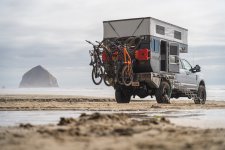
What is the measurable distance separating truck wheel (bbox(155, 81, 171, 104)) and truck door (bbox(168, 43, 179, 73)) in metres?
0.85

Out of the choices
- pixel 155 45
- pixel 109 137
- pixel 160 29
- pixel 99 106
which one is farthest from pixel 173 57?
pixel 109 137

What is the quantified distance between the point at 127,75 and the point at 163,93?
1.95 meters

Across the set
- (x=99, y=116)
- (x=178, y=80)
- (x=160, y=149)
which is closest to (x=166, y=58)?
(x=178, y=80)

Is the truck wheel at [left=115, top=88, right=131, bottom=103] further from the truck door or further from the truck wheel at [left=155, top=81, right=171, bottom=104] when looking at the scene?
the truck door

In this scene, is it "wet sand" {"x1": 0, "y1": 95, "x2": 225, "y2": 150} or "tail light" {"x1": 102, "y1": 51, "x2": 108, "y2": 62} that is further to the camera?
"tail light" {"x1": 102, "y1": 51, "x2": 108, "y2": 62}

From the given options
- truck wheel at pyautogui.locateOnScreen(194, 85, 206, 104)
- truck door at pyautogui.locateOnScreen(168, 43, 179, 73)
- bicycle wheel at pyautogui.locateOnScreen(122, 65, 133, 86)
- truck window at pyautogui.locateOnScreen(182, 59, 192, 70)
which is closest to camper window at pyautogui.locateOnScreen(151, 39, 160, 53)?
truck door at pyautogui.locateOnScreen(168, 43, 179, 73)

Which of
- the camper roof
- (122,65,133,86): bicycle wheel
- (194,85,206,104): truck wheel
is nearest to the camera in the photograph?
(122,65,133,86): bicycle wheel

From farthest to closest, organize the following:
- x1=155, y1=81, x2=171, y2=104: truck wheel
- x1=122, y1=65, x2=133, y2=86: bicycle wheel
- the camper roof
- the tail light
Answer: x1=155, y1=81, x2=171, y2=104: truck wheel, the tail light, the camper roof, x1=122, y1=65, x2=133, y2=86: bicycle wheel

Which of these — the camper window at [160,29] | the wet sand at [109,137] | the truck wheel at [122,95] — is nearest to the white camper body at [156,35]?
the camper window at [160,29]

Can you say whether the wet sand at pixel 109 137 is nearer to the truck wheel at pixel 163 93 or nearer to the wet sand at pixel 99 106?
the wet sand at pixel 99 106

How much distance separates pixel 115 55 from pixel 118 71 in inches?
24.4

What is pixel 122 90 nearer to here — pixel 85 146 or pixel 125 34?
pixel 125 34

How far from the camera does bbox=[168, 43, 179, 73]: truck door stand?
19.9 metres

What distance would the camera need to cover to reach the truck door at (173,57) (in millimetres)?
19922
